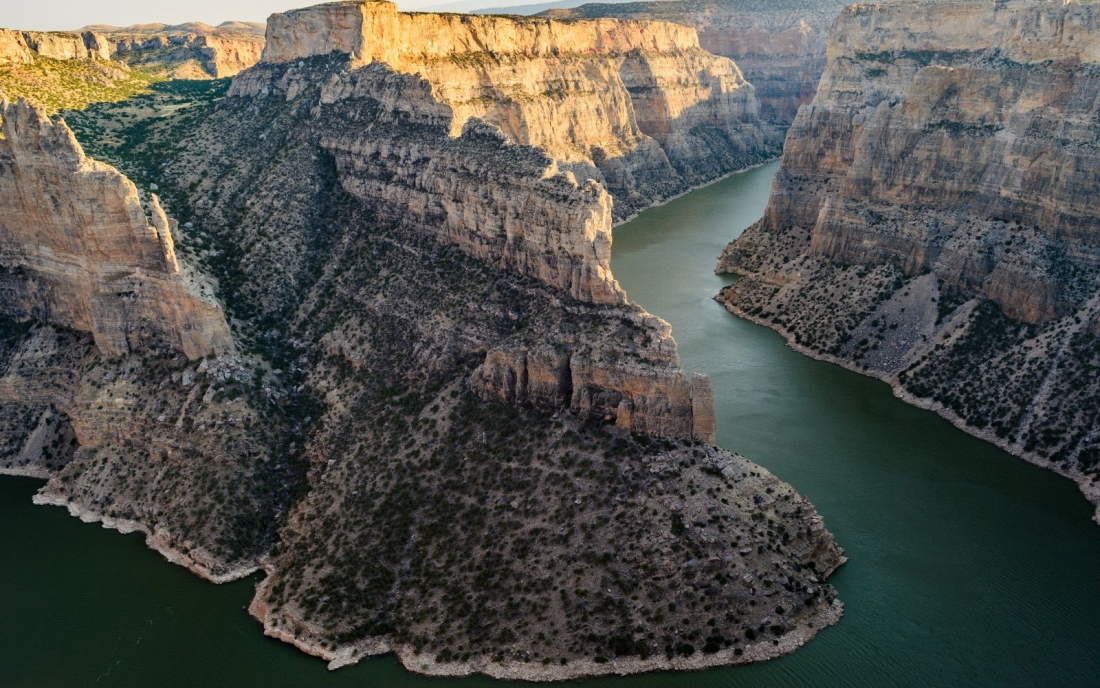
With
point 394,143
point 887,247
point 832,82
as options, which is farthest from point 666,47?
point 394,143

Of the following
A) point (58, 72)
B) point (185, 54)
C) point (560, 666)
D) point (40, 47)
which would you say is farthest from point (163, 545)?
point (185, 54)

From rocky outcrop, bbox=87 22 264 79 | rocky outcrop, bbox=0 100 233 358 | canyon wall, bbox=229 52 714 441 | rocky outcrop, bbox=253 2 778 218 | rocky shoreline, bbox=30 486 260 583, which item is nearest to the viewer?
canyon wall, bbox=229 52 714 441

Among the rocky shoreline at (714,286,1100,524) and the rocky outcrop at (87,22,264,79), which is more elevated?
the rocky outcrop at (87,22,264,79)

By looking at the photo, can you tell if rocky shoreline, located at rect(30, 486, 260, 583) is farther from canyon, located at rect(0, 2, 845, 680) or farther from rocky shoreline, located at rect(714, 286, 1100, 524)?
rocky shoreline, located at rect(714, 286, 1100, 524)

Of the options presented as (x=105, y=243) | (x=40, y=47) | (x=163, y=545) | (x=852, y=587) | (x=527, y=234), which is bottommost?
(x=163, y=545)

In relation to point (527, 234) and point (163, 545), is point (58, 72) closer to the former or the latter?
point (163, 545)

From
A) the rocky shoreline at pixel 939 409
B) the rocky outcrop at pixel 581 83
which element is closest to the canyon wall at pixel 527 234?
the rocky outcrop at pixel 581 83

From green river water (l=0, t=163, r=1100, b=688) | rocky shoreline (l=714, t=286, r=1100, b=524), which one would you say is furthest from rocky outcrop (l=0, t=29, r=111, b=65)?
rocky shoreline (l=714, t=286, r=1100, b=524)
